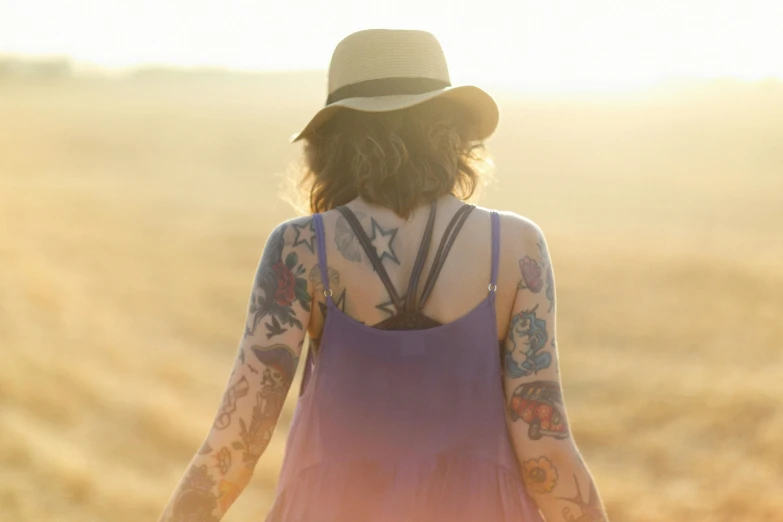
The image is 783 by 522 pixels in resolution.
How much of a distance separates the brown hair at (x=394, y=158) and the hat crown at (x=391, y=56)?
7cm

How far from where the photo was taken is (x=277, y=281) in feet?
5.93

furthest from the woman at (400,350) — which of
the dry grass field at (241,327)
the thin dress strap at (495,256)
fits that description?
the dry grass field at (241,327)

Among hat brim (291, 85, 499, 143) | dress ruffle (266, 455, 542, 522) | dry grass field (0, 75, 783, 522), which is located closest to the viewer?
dress ruffle (266, 455, 542, 522)

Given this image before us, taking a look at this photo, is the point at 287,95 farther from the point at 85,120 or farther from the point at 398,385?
the point at 398,385

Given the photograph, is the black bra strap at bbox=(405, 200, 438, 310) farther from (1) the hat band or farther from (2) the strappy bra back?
(1) the hat band

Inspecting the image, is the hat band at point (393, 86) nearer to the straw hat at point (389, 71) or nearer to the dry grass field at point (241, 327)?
the straw hat at point (389, 71)

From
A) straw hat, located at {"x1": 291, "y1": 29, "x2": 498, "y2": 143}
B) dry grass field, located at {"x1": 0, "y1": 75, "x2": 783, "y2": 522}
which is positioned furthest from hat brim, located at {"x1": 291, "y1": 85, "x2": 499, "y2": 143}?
dry grass field, located at {"x1": 0, "y1": 75, "x2": 783, "y2": 522}

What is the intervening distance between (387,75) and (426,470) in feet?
2.55

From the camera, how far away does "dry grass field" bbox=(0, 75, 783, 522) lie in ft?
16.9

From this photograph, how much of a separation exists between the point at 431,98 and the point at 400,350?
Answer: 51 centimetres

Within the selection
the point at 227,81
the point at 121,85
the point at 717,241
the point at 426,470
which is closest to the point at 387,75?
the point at 426,470

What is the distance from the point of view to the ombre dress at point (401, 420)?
1735 mm

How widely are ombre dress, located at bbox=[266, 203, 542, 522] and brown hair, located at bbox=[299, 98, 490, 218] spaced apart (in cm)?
9

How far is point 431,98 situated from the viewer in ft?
6.14
